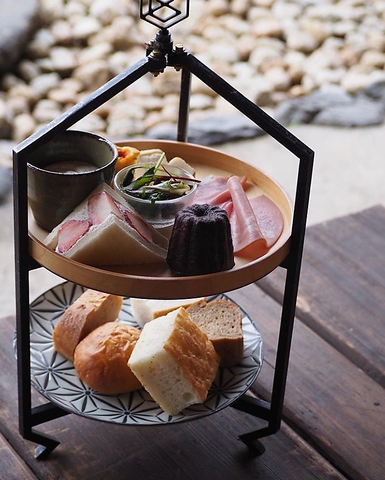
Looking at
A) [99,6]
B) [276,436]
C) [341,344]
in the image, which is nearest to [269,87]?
[99,6]

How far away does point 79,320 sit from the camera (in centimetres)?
116

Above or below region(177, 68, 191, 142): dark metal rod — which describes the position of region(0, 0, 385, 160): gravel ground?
below

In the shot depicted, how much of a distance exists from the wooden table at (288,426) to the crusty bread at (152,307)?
0.56ft

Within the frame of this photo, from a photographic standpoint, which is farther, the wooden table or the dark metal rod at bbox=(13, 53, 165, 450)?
the wooden table

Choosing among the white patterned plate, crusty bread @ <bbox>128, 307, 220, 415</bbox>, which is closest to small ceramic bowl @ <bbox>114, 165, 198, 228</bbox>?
crusty bread @ <bbox>128, 307, 220, 415</bbox>

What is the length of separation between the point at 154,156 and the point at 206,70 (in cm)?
21

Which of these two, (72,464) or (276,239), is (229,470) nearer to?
(72,464)

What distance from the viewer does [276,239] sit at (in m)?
1.03

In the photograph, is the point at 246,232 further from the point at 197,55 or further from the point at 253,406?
the point at 197,55

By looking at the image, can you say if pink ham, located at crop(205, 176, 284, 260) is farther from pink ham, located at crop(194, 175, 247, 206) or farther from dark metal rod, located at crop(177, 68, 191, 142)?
dark metal rod, located at crop(177, 68, 191, 142)

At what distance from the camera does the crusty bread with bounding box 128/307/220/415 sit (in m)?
1.04

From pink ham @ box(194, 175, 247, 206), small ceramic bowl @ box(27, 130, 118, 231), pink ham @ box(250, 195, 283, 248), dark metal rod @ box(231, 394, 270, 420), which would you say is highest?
small ceramic bowl @ box(27, 130, 118, 231)

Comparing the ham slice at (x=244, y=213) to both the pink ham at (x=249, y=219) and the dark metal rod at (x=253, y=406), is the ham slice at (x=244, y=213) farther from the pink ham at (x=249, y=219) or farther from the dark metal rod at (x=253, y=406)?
the dark metal rod at (x=253, y=406)

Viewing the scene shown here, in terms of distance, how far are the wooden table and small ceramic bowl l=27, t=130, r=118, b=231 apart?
340 mm
